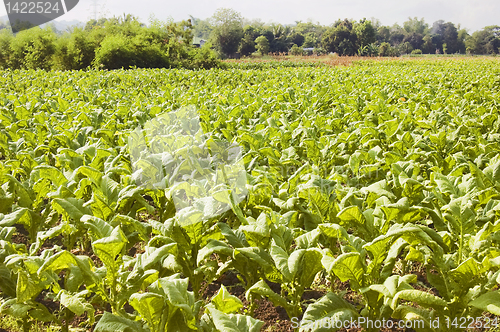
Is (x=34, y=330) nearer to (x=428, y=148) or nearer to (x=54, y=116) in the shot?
(x=428, y=148)

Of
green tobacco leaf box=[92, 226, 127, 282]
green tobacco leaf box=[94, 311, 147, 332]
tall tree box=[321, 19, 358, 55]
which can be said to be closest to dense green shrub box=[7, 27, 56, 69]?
green tobacco leaf box=[92, 226, 127, 282]

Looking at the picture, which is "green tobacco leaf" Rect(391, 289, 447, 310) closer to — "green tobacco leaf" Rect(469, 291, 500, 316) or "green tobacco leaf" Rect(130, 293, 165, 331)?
"green tobacco leaf" Rect(469, 291, 500, 316)

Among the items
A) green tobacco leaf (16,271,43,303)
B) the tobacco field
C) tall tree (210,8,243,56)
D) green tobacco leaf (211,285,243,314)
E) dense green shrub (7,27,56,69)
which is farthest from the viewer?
tall tree (210,8,243,56)

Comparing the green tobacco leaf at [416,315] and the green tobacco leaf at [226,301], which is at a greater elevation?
the green tobacco leaf at [226,301]

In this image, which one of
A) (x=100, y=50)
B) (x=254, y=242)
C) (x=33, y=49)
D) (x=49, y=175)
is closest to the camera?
(x=254, y=242)

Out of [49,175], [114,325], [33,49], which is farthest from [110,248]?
[33,49]

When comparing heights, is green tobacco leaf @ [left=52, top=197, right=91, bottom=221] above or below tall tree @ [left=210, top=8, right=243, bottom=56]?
below

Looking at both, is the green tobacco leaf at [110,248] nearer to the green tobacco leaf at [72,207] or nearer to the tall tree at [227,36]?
the green tobacco leaf at [72,207]

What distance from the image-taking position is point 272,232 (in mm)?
2238

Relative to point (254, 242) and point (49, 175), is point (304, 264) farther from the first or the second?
point (49, 175)

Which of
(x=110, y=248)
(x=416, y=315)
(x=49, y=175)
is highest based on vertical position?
(x=49, y=175)

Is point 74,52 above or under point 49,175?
above

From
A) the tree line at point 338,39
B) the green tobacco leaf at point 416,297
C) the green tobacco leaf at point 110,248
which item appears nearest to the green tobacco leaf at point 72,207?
the green tobacco leaf at point 110,248

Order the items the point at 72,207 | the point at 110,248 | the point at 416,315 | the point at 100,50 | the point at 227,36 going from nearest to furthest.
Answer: the point at 416,315 → the point at 110,248 → the point at 72,207 → the point at 100,50 → the point at 227,36
